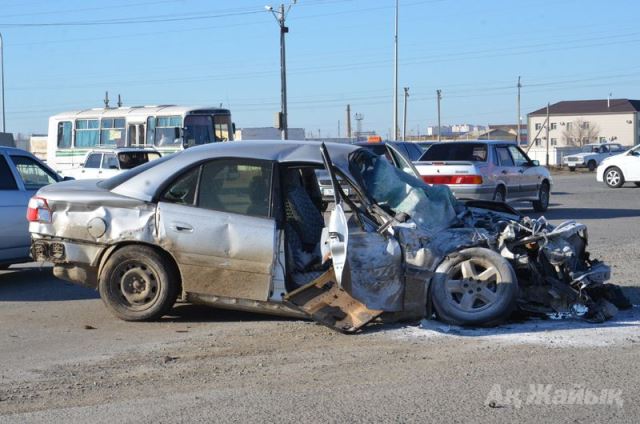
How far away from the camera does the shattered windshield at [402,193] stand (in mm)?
7726

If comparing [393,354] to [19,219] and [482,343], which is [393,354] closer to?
[482,343]

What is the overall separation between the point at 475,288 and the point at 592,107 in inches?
4131

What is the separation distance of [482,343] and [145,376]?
2.68 meters

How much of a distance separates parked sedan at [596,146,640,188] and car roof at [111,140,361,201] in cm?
2475

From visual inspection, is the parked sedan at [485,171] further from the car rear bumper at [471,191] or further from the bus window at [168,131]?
the bus window at [168,131]

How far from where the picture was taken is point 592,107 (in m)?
106

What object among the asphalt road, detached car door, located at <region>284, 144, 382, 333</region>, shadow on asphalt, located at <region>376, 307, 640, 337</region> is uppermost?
detached car door, located at <region>284, 144, 382, 333</region>

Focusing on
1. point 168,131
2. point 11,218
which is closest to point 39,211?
point 11,218

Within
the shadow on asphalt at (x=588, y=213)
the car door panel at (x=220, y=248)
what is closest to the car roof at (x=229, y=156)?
the car door panel at (x=220, y=248)

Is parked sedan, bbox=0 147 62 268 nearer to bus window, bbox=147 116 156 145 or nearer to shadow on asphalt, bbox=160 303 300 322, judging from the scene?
shadow on asphalt, bbox=160 303 300 322

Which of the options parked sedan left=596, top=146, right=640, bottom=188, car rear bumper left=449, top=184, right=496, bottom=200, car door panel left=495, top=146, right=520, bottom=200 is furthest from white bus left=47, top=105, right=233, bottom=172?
parked sedan left=596, top=146, right=640, bottom=188

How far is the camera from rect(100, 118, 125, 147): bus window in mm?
30172

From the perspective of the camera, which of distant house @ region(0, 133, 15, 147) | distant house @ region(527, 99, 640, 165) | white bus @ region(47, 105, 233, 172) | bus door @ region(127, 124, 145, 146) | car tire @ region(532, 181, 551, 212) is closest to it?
car tire @ region(532, 181, 551, 212)

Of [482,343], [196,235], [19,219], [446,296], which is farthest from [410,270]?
[19,219]
